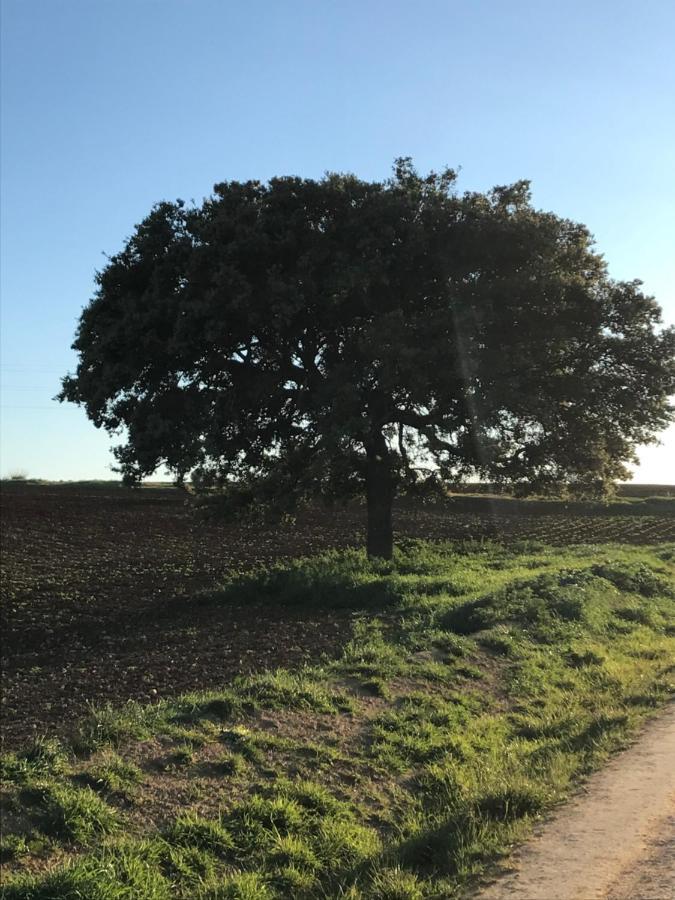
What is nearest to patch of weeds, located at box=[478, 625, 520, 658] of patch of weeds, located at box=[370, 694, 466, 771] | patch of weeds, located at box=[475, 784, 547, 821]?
patch of weeds, located at box=[370, 694, 466, 771]

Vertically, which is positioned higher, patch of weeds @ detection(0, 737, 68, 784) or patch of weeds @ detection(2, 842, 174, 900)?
patch of weeds @ detection(0, 737, 68, 784)

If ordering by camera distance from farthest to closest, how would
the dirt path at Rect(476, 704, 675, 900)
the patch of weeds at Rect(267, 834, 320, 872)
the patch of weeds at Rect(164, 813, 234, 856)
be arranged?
the patch of weeds at Rect(164, 813, 234, 856)
the patch of weeds at Rect(267, 834, 320, 872)
the dirt path at Rect(476, 704, 675, 900)

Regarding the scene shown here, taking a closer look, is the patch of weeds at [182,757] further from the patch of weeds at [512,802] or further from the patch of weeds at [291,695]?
the patch of weeds at [512,802]

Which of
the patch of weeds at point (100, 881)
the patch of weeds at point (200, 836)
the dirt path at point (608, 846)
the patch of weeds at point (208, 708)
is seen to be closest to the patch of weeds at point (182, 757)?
the patch of weeds at point (208, 708)

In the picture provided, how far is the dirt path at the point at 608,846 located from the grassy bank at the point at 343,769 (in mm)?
245

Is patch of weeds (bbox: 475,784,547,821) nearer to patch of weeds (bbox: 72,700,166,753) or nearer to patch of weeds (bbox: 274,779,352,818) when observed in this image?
patch of weeds (bbox: 274,779,352,818)

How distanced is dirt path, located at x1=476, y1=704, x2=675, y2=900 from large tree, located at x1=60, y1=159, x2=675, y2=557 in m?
11.9

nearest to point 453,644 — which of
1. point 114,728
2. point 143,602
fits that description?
point 114,728

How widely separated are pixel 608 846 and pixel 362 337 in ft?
47.3

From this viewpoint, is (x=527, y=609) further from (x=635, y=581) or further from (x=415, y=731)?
(x=415, y=731)

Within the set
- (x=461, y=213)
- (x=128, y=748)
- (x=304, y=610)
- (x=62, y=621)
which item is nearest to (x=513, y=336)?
(x=461, y=213)

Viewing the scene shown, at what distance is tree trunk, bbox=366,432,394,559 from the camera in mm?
21734

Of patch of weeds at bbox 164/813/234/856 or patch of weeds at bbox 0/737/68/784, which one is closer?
patch of weeds at bbox 164/813/234/856

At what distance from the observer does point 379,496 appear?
2203 cm
